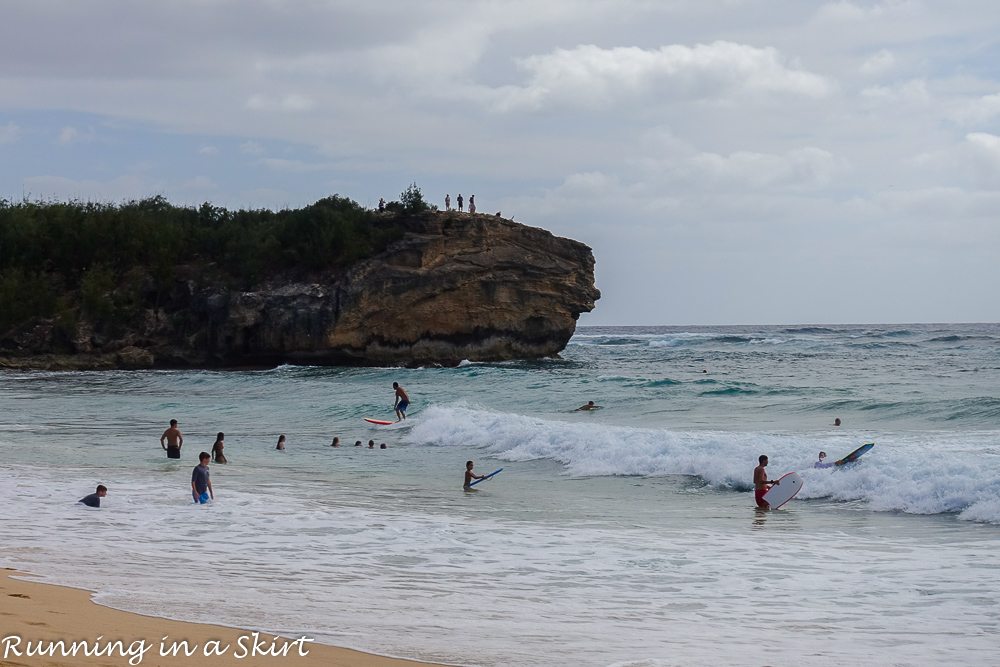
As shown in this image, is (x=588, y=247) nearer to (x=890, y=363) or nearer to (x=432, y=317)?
(x=432, y=317)

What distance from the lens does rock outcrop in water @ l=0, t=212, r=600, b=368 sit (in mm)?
50625

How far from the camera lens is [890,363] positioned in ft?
169

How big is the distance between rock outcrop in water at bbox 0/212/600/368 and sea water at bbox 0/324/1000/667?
2079cm

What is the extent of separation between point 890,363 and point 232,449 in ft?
129

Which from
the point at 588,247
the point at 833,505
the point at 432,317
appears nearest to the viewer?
the point at 833,505

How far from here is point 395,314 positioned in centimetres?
5072

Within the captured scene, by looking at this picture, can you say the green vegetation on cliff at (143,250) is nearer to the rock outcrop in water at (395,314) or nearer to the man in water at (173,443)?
the rock outcrop in water at (395,314)

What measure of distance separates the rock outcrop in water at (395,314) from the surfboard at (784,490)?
36479 millimetres

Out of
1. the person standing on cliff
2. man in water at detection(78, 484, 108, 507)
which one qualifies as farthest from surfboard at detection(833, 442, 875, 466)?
the person standing on cliff

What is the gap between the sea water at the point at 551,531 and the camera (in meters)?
7.78

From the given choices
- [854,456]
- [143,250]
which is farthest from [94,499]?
[143,250]

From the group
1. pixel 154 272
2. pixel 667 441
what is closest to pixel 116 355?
pixel 154 272

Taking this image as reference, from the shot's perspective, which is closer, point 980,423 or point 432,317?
point 980,423

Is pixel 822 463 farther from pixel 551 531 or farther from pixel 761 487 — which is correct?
pixel 551 531
